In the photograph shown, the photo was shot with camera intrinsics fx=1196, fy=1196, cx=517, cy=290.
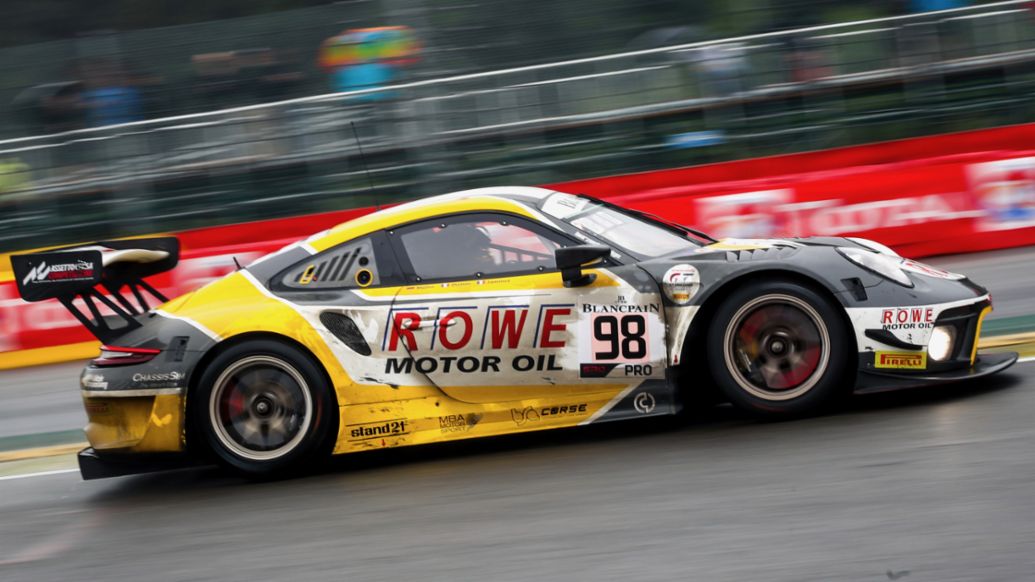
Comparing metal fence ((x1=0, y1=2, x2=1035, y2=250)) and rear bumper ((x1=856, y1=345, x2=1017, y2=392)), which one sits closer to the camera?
rear bumper ((x1=856, y1=345, x2=1017, y2=392))

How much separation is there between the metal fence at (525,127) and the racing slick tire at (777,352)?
693 cm

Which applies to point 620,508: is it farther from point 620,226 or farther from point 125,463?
point 125,463

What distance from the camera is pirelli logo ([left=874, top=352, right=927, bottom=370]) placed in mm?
5648

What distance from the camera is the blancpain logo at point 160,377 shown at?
6.14m

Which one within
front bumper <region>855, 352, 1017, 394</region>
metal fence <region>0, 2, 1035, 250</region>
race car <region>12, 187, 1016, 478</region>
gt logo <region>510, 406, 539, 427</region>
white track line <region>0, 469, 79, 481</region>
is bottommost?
white track line <region>0, 469, 79, 481</region>

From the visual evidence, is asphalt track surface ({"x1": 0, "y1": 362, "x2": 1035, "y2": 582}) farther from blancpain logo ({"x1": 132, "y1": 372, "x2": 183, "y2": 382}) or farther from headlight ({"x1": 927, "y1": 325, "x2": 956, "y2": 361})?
blancpain logo ({"x1": 132, "y1": 372, "x2": 183, "y2": 382})

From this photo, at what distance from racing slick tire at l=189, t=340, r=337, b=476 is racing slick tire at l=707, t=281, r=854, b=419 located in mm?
2003

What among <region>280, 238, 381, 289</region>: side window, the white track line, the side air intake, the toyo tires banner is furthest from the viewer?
the toyo tires banner

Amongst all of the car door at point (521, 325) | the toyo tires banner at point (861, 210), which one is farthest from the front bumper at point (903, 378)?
the toyo tires banner at point (861, 210)

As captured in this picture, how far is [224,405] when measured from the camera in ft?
20.3

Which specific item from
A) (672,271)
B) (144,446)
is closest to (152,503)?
(144,446)

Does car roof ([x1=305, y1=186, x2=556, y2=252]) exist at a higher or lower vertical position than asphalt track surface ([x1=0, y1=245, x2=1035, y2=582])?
higher

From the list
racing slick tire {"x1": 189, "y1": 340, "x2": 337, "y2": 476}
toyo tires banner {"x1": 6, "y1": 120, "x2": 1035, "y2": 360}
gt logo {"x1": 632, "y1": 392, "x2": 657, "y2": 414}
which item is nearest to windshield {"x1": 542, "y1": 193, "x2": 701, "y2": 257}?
gt logo {"x1": 632, "y1": 392, "x2": 657, "y2": 414}

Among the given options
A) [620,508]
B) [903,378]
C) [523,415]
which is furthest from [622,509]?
[903,378]
